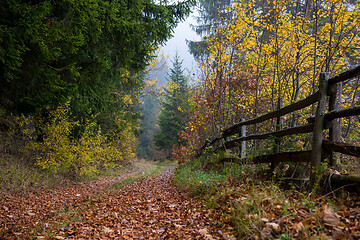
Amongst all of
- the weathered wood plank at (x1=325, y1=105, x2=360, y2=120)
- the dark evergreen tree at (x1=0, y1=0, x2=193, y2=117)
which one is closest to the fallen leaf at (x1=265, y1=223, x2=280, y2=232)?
the weathered wood plank at (x1=325, y1=105, x2=360, y2=120)

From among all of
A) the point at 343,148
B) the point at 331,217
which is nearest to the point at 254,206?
the point at 331,217

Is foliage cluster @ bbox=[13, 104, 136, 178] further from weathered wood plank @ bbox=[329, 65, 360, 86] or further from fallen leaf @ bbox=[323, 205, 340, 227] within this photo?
fallen leaf @ bbox=[323, 205, 340, 227]

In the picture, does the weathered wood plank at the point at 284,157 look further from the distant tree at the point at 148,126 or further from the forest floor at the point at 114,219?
the distant tree at the point at 148,126

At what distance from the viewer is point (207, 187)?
4.51 metres

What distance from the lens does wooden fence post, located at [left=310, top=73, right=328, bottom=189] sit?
2.89m

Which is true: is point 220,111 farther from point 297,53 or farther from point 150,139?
point 150,139

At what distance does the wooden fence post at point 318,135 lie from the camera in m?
2.89

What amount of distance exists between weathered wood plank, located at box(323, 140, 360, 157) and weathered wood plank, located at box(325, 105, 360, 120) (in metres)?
0.35

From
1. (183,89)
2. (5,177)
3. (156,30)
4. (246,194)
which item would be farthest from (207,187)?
(183,89)

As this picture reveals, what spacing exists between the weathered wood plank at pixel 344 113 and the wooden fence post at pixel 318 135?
0.10 m

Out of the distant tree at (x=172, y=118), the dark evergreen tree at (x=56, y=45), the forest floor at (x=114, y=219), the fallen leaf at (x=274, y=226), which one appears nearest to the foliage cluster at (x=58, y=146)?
the dark evergreen tree at (x=56, y=45)

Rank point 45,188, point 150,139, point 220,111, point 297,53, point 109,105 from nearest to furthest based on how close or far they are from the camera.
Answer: point 297,53
point 45,188
point 220,111
point 109,105
point 150,139

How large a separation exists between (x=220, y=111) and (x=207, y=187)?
4436mm

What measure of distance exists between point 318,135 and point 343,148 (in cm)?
46
